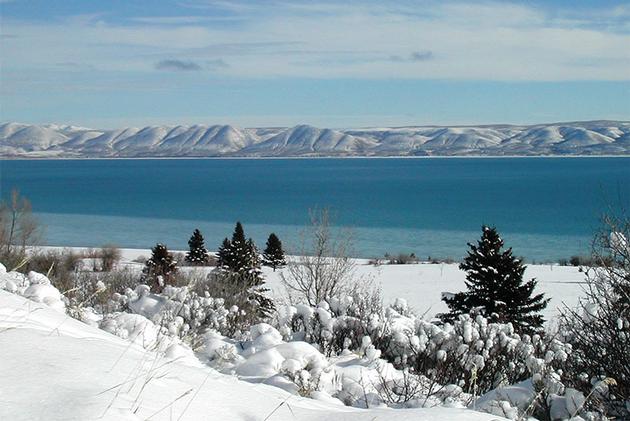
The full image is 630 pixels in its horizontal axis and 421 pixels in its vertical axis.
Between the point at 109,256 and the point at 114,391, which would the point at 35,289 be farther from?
the point at 109,256

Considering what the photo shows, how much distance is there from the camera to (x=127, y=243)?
242ft

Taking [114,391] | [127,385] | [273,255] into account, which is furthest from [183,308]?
[273,255]

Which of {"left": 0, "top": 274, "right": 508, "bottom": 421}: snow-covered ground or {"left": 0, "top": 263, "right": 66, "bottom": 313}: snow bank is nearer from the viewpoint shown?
{"left": 0, "top": 274, "right": 508, "bottom": 421}: snow-covered ground

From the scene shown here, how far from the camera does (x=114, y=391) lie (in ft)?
9.53

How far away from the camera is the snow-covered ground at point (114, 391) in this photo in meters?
2.66

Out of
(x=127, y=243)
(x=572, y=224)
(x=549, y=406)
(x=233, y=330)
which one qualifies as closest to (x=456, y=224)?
(x=572, y=224)

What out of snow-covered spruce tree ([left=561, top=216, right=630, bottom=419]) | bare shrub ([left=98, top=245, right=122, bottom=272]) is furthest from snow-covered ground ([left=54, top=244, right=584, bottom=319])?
snow-covered spruce tree ([left=561, top=216, right=630, bottom=419])

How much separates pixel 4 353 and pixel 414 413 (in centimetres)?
190

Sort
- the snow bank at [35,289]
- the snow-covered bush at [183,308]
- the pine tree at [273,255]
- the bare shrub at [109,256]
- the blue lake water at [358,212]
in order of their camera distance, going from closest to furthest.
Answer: the snow bank at [35,289], the snow-covered bush at [183,308], the bare shrub at [109,256], the pine tree at [273,255], the blue lake water at [358,212]

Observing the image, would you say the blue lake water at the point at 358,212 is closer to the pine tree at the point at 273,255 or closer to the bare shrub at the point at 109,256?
the pine tree at the point at 273,255

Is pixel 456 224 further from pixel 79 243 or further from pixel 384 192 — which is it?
pixel 384 192

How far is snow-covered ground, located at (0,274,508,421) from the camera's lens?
8.73ft

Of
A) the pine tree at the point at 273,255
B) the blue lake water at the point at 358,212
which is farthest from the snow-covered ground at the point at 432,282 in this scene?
the blue lake water at the point at 358,212

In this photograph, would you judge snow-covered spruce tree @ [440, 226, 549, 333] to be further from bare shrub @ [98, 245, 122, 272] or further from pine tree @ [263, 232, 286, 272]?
bare shrub @ [98, 245, 122, 272]
